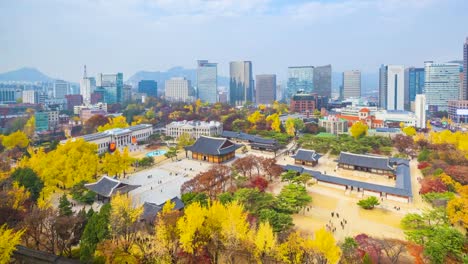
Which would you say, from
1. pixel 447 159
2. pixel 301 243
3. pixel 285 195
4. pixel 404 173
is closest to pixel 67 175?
pixel 285 195

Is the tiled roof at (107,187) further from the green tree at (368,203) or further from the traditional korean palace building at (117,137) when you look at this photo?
the green tree at (368,203)

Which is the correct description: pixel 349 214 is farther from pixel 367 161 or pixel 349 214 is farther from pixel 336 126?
pixel 336 126

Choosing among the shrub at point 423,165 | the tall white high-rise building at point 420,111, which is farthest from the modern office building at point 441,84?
the shrub at point 423,165

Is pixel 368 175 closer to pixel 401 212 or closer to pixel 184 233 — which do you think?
pixel 401 212

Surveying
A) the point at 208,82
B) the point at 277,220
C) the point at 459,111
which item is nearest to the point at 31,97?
the point at 208,82

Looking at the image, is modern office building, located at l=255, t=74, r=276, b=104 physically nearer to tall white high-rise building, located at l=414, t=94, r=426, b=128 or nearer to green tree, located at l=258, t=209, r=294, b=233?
tall white high-rise building, located at l=414, t=94, r=426, b=128
